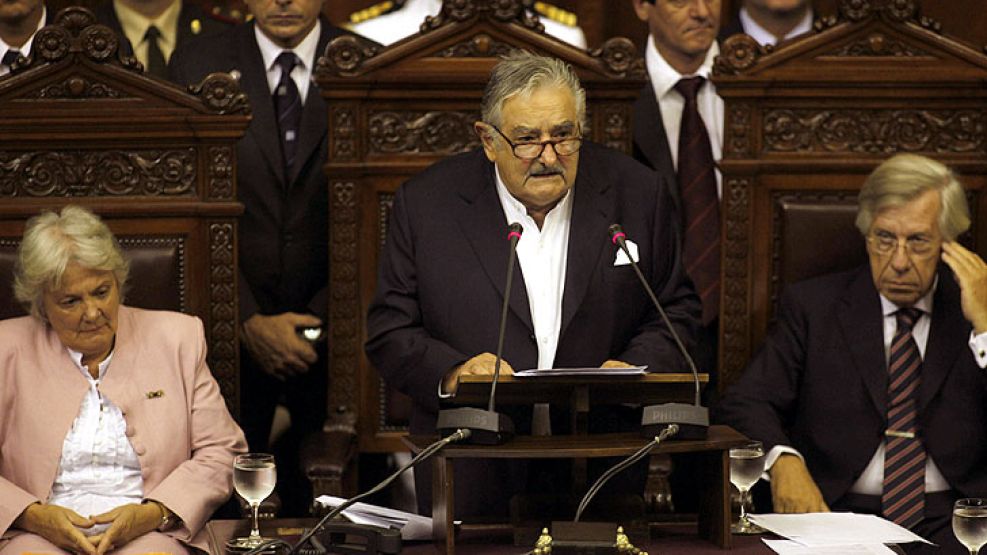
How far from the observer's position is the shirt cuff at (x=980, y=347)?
339 cm

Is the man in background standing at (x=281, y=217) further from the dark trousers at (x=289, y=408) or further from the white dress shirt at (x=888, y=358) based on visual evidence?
the white dress shirt at (x=888, y=358)

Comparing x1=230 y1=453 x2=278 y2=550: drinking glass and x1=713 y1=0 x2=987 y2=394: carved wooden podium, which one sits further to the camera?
x1=713 y1=0 x2=987 y2=394: carved wooden podium

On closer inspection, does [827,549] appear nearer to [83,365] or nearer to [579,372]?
[579,372]

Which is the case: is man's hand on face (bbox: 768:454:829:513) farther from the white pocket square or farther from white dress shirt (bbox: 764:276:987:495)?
the white pocket square

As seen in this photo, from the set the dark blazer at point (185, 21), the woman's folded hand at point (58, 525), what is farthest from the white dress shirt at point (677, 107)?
the woman's folded hand at point (58, 525)

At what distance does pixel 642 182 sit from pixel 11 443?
4.95 feet

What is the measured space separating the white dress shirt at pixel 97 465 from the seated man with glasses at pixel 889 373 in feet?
4.74

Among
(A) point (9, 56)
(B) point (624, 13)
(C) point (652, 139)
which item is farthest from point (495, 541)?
(B) point (624, 13)

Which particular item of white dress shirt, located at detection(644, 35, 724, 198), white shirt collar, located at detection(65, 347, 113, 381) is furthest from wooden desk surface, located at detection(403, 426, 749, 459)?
white dress shirt, located at detection(644, 35, 724, 198)

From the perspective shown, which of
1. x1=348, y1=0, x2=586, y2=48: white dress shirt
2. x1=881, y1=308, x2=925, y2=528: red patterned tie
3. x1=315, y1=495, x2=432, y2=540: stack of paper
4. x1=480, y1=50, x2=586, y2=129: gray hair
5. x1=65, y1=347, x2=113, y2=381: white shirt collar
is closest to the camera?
x1=315, y1=495, x2=432, y2=540: stack of paper

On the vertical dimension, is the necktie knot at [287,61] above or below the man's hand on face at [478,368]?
above

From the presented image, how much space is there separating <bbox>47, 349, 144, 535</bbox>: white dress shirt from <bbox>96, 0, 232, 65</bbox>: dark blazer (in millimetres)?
1417

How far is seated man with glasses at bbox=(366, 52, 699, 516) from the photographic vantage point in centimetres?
295

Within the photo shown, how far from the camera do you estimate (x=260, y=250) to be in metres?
3.89
